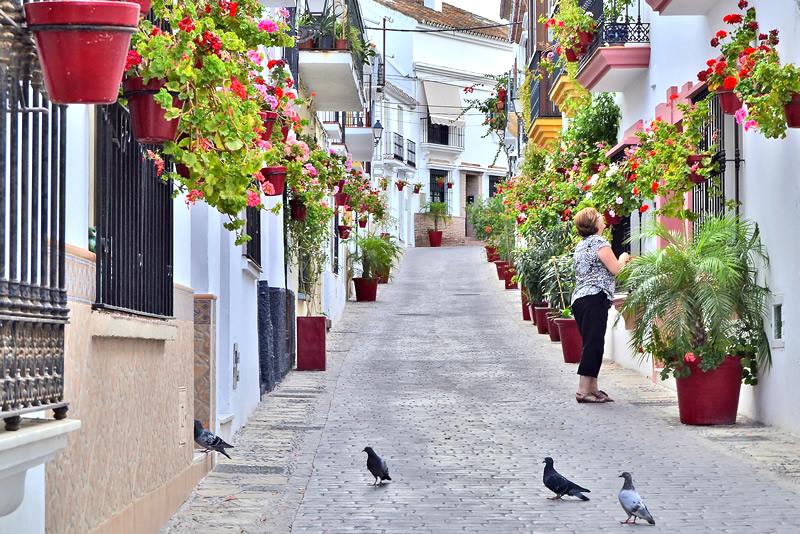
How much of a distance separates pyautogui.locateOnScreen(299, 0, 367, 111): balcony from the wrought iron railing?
585 inches

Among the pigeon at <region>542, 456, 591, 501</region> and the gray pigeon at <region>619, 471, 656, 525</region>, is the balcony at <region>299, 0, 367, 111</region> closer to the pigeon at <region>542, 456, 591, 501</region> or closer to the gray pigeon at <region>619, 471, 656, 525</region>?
the pigeon at <region>542, 456, 591, 501</region>

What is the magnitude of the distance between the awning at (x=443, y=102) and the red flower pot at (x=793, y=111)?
45.4 metres

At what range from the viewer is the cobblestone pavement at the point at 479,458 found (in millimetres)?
7281

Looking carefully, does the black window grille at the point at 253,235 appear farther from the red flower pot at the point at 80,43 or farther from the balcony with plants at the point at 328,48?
the red flower pot at the point at 80,43

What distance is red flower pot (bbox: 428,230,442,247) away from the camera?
5309 centimetres

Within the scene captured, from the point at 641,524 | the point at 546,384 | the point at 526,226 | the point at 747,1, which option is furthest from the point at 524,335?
the point at 641,524

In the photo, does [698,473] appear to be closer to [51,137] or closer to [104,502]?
[104,502]

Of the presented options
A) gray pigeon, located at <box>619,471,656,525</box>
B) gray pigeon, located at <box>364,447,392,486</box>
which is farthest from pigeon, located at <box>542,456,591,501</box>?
gray pigeon, located at <box>364,447,392,486</box>

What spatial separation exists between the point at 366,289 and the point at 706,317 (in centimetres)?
1879

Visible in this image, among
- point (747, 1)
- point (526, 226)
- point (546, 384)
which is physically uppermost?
point (747, 1)

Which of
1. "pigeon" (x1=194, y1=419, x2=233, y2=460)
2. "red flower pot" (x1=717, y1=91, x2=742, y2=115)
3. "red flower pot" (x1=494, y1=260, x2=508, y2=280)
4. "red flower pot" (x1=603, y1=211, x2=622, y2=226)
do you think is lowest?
"pigeon" (x1=194, y1=419, x2=233, y2=460)

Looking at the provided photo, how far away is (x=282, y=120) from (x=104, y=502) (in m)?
3.94

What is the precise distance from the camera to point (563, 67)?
66.3 ft

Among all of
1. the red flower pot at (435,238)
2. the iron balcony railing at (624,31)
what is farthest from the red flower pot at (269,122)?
the red flower pot at (435,238)
